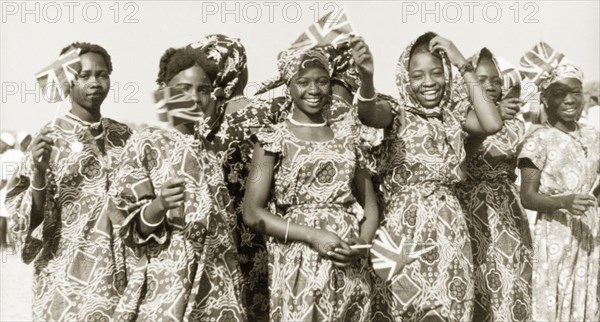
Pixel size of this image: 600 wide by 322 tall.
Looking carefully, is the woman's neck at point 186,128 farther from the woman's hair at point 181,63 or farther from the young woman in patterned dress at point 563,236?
the young woman in patterned dress at point 563,236

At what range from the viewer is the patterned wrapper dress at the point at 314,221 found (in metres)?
5.62

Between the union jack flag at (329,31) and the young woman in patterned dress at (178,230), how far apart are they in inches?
41.7

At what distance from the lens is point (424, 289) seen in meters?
6.02

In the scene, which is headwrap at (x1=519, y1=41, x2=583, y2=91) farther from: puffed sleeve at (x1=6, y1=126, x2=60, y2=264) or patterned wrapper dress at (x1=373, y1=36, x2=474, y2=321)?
puffed sleeve at (x1=6, y1=126, x2=60, y2=264)

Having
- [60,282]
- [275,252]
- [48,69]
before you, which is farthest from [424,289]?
[48,69]

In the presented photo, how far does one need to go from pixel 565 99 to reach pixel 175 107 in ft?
11.0

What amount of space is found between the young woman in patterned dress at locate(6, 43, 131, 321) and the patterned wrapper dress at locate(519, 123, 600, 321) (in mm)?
3137

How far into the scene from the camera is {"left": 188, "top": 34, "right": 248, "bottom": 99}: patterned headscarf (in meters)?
6.53

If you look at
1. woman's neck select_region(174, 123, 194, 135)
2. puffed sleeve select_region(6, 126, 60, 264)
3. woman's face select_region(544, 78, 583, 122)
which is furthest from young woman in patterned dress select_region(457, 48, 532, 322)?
puffed sleeve select_region(6, 126, 60, 264)

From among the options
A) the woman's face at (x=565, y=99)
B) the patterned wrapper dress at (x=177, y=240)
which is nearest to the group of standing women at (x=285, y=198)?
the patterned wrapper dress at (x=177, y=240)

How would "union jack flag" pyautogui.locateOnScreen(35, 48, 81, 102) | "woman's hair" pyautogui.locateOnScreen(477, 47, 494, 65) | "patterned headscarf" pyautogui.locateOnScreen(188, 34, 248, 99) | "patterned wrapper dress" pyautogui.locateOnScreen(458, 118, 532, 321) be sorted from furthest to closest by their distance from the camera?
"woman's hair" pyautogui.locateOnScreen(477, 47, 494, 65), "patterned wrapper dress" pyautogui.locateOnScreen(458, 118, 532, 321), "patterned headscarf" pyautogui.locateOnScreen(188, 34, 248, 99), "union jack flag" pyautogui.locateOnScreen(35, 48, 81, 102)

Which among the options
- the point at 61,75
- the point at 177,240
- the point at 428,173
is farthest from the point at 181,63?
the point at 428,173

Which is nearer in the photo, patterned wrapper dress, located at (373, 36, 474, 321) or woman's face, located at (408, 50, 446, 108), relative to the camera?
patterned wrapper dress, located at (373, 36, 474, 321)

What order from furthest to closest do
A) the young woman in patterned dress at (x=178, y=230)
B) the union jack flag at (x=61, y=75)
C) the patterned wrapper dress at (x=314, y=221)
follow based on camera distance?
1. the union jack flag at (x=61, y=75)
2. the patterned wrapper dress at (x=314, y=221)
3. the young woman in patterned dress at (x=178, y=230)
